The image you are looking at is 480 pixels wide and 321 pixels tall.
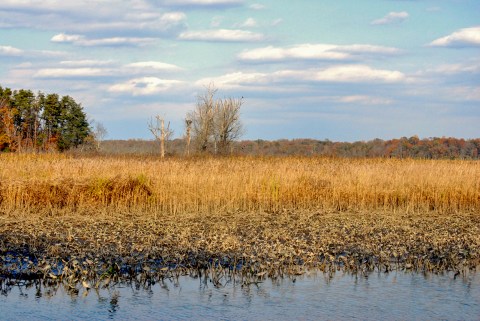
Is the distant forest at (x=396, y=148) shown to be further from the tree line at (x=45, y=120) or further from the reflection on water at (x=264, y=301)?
the reflection on water at (x=264, y=301)

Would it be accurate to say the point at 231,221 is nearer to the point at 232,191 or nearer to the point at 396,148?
the point at 232,191

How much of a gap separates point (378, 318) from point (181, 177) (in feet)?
29.5

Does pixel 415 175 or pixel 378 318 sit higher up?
pixel 415 175

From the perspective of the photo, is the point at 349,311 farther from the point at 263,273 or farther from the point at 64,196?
the point at 64,196

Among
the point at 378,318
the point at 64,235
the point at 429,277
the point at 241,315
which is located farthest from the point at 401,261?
the point at 64,235

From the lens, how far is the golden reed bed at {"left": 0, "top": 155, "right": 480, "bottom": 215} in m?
13.0

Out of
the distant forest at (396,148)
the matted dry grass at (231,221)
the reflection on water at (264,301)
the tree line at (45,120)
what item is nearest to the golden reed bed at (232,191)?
the matted dry grass at (231,221)

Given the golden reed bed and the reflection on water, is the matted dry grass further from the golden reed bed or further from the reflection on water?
the reflection on water

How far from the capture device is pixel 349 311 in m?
6.12

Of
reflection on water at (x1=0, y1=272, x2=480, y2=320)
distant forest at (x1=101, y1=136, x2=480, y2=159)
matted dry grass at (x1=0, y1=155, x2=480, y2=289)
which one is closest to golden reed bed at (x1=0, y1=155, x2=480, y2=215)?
matted dry grass at (x1=0, y1=155, x2=480, y2=289)

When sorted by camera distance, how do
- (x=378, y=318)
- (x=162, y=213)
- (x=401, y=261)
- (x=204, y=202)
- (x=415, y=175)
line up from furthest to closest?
1. (x=415, y=175)
2. (x=204, y=202)
3. (x=162, y=213)
4. (x=401, y=261)
5. (x=378, y=318)

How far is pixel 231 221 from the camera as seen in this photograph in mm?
11430

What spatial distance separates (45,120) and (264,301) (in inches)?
1616

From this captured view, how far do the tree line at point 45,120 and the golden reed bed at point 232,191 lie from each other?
27.0 metres
